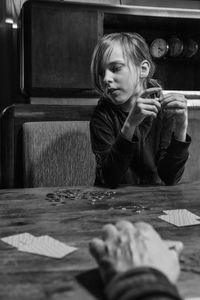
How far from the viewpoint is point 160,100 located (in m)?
1.36

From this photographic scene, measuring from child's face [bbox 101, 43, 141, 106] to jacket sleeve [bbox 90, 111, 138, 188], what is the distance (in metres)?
0.13

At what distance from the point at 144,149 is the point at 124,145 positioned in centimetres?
27

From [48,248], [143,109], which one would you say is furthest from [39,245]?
[143,109]

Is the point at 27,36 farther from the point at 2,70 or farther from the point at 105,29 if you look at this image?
the point at 105,29

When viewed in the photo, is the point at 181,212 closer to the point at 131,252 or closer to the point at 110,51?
the point at 131,252

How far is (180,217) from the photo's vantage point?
0.92 metres

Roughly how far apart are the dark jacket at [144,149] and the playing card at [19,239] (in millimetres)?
635

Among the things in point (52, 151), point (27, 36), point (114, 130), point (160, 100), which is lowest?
point (52, 151)

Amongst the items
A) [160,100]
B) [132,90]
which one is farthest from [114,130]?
[160,100]

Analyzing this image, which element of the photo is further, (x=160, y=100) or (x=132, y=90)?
(x=132, y=90)

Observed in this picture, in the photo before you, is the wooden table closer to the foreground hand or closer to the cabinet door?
the foreground hand

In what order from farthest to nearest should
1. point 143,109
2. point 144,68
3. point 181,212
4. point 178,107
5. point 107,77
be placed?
1. point 144,68
2. point 107,77
3. point 178,107
4. point 143,109
5. point 181,212

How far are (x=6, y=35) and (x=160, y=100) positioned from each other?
1668mm

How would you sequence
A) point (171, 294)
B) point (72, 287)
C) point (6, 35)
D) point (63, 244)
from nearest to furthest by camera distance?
point (171, 294) < point (72, 287) < point (63, 244) < point (6, 35)
